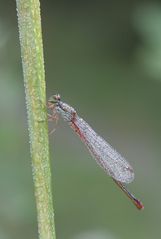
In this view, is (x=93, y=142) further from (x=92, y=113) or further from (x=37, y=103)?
(x=92, y=113)

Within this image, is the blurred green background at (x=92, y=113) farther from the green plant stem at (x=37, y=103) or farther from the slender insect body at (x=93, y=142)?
the green plant stem at (x=37, y=103)

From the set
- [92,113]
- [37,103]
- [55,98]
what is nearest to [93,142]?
[55,98]

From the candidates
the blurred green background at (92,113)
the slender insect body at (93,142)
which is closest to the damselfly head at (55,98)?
the slender insect body at (93,142)

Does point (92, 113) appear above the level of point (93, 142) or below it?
above

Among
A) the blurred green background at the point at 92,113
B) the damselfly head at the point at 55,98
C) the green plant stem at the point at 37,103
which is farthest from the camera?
the blurred green background at the point at 92,113

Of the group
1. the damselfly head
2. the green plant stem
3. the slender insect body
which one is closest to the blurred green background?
the slender insect body

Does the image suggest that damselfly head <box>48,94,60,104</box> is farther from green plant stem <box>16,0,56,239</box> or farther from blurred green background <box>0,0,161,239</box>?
green plant stem <box>16,0,56,239</box>

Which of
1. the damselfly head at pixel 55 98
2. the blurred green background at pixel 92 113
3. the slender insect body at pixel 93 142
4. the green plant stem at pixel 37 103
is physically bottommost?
the green plant stem at pixel 37 103
